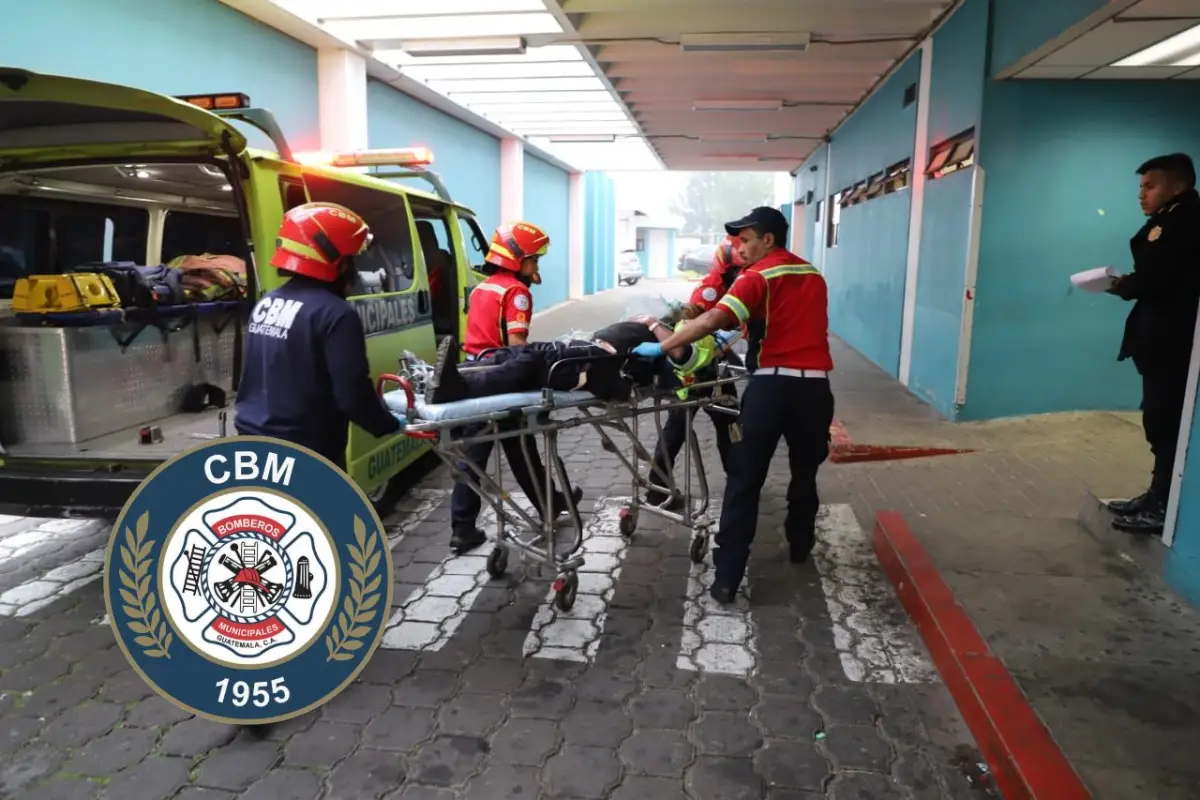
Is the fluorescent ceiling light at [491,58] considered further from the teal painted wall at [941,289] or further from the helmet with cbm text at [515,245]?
the helmet with cbm text at [515,245]

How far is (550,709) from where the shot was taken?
300 centimetres

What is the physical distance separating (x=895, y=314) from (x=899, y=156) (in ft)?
6.20

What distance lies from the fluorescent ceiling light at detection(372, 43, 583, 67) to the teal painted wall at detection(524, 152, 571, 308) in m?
7.73

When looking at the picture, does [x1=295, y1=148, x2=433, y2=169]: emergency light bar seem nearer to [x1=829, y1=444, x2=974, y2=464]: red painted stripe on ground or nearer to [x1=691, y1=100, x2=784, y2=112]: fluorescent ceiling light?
[x1=829, y1=444, x2=974, y2=464]: red painted stripe on ground

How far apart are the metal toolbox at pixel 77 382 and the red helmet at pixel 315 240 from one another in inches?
72.6

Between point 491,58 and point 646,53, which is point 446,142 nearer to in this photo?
point 491,58

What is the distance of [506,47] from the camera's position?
29.3 ft

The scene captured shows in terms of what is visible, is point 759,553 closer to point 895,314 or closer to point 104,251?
point 104,251

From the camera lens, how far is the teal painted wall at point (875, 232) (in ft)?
31.0

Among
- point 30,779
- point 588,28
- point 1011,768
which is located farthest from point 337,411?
point 588,28

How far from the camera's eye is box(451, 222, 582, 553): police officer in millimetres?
4176

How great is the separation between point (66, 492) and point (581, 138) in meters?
14.5

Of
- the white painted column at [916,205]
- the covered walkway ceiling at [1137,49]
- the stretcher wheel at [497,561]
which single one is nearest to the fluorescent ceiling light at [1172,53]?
the covered walkway ceiling at [1137,49]

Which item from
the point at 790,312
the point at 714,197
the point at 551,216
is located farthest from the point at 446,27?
the point at 714,197
